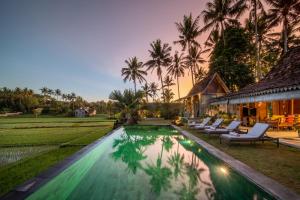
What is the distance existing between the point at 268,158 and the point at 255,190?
2915mm

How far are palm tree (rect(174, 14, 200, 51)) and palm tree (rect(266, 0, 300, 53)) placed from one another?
1049cm

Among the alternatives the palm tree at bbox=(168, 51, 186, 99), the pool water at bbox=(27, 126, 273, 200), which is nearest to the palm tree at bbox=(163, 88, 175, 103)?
the palm tree at bbox=(168, 51, 186, 99)

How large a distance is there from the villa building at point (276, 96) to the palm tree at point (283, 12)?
9.91 m

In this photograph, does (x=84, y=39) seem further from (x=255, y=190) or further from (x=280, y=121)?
(x=255, y=190)

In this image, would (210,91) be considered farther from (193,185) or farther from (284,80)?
(193,185)

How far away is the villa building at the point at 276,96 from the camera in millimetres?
9852

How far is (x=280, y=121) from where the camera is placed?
1396cm

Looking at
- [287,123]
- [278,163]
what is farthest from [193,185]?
[287,123]

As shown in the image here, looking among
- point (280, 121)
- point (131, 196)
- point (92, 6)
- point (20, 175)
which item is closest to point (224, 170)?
point (131, 196)

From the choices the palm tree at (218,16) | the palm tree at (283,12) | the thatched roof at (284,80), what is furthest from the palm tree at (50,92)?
the thatched roof at (284,80)

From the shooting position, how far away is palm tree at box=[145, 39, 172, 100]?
44.2m

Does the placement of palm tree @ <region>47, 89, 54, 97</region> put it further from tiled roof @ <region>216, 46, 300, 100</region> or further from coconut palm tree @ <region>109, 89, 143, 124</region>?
tiled roof @ <region>216, 46, 300, 100</region>

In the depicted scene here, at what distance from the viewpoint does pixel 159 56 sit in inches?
1754

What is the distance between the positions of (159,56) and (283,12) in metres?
22.9
